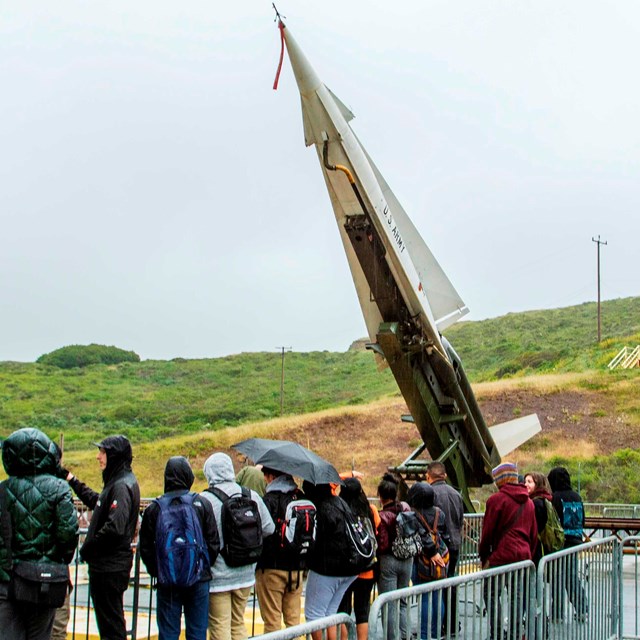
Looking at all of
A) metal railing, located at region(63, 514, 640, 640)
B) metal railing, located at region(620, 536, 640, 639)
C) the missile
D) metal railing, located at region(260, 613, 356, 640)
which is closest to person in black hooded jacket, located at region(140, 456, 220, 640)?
metal railing, located at region(63, 514, 640, 640)

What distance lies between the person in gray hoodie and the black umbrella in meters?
0.27

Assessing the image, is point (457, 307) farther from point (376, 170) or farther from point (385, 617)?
point (385, 617)

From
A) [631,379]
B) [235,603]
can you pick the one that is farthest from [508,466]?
[631,379]

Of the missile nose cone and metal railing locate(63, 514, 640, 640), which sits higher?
the missile nose cone

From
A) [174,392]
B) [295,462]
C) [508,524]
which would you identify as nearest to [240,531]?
[295,462]

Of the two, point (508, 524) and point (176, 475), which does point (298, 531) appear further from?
point (508, 524)

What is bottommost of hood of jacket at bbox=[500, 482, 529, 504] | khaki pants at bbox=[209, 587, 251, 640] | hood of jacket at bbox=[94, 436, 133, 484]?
khaki pants at bbox=[209, 587, 251, 640]

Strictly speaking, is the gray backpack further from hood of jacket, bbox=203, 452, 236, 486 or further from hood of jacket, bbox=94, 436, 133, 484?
hood of jacket, bbox=94, 436, 133, 484

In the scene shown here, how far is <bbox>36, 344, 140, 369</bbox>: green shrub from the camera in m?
60.1

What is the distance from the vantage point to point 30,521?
4.04 meters

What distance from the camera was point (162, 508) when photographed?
4.70 m

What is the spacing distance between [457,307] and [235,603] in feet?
22.3

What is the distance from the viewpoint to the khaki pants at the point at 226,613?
5.02 meters

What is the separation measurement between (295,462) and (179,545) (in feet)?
3.27
